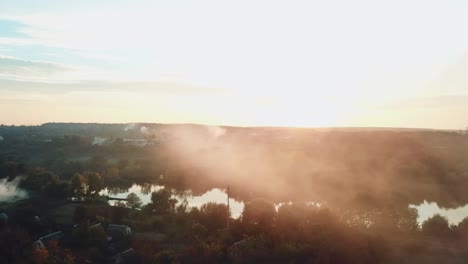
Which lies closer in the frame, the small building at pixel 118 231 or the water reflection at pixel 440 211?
the small building at pixel 118 231

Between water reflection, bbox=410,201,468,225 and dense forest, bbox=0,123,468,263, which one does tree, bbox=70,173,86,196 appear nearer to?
dense forest, bbox=0,123,468,263

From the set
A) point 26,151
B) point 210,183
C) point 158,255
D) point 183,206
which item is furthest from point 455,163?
point 26,151

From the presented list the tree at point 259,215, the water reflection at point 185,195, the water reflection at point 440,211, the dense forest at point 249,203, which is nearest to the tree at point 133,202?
the dense forest at point 249,203

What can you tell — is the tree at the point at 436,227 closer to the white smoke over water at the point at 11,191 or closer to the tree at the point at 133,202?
the tree at the point at 133,202

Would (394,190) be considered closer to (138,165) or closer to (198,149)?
(138,165)

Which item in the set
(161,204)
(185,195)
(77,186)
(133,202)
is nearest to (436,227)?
(161,204)

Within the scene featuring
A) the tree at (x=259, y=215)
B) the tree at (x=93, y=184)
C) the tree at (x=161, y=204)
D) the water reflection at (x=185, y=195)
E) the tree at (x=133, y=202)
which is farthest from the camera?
the water reflection at (x=185, y=195)

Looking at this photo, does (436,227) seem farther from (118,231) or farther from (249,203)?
(118,231)
